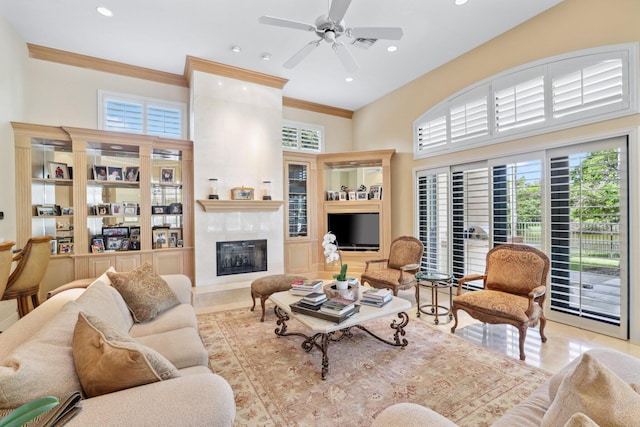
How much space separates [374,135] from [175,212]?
422 centimetres

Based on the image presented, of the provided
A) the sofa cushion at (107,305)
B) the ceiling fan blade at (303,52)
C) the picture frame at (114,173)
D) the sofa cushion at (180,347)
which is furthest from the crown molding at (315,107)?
the sofa cushion at (180,347)

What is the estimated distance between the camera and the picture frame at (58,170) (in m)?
4.17

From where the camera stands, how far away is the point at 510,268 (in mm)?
3156

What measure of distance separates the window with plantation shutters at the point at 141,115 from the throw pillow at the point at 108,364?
15.0 ft

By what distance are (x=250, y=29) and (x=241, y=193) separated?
243 cm

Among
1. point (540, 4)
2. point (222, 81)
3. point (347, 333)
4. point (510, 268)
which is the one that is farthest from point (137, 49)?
point (510, 268)

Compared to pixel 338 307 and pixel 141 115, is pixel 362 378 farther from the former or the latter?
pixel 141 115

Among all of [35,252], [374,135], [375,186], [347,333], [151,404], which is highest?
[374,135]

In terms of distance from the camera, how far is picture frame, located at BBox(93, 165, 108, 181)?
4395 millimetres

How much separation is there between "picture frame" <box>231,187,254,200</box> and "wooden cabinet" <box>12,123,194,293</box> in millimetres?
747

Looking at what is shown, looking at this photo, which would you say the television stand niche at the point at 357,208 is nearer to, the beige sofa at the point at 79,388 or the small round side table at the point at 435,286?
the small round side table at the point at 435,286

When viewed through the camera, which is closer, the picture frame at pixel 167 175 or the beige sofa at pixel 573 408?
the beige sofa at pixel 573 408

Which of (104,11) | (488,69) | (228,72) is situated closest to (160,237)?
(228,72)

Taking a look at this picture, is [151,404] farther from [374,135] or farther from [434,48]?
[374,135]
